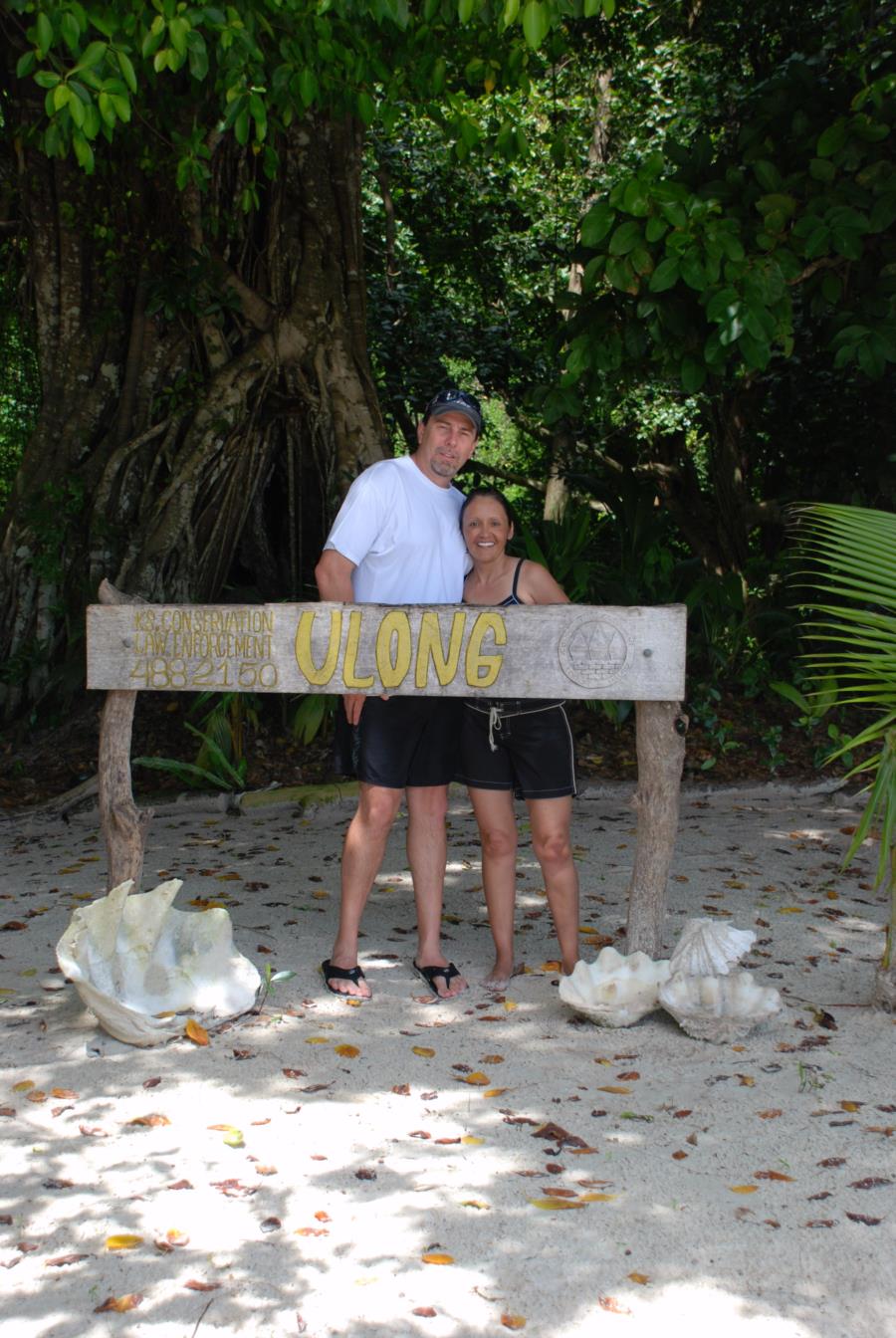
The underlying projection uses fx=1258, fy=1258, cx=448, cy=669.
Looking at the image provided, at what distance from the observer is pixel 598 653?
11.6 feet

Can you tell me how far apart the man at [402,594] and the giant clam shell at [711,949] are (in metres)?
0.75

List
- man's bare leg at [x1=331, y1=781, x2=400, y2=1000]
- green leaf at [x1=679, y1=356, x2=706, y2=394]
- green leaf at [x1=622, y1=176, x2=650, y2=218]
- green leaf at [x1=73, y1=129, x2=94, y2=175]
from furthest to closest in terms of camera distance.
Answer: green leaf at [x1=679, y1=356, x2=706, y2=394]
green leaf at [x1=622, y1=176, x2=650, y2=218]
green leaf at [x1=73, y1=129, x2=94, y2=175]
man's bare leg at [x1=331, y1=781, x2=400, y2=1000]

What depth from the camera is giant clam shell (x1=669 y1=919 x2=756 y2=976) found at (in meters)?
3.47

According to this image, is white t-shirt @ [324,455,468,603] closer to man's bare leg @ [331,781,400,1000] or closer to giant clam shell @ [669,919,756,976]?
man's bare leg @ [331,781,400,1000]

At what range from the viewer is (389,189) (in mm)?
10195

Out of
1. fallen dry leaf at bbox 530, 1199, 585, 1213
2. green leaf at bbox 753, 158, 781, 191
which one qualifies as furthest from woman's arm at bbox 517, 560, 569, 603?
green leaf at bbox 753, 158, 781, 191

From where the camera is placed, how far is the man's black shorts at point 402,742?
12.3 ft

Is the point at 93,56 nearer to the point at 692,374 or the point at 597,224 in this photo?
the point at 597,224

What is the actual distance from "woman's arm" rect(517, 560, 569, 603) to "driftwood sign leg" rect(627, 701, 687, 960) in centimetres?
42

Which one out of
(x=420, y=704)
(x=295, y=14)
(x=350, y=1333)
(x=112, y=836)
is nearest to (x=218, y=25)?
(x=295, y=14)

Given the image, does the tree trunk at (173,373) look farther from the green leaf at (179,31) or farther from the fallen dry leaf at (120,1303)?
the fallen dry leaf at (120,1303)

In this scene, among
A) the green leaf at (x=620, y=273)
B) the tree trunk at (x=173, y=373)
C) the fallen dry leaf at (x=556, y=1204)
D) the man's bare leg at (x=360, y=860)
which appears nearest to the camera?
the fallen dry leaf at (x=556, y=1204)

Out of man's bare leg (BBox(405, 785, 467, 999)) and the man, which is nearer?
the man

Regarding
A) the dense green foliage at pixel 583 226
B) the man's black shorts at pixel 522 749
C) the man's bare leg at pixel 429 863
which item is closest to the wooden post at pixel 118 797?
the man's bare leg at pixel 429 863
